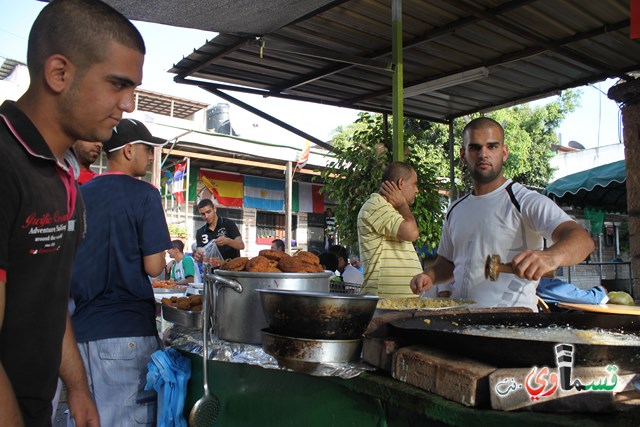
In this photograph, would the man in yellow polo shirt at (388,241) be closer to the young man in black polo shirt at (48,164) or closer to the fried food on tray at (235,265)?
the fried food on tray at (235,265)

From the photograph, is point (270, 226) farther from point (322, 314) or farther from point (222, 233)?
point (322, 314)

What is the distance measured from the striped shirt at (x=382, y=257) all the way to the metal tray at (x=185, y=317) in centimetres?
123

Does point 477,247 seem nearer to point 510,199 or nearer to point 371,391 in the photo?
point 510,199

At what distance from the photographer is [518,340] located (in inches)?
48.7

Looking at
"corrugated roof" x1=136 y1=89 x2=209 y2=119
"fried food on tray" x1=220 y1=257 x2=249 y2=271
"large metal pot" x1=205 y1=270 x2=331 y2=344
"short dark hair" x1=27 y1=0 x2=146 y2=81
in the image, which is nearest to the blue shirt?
"fried food on tray" x1=220 y1=257 x2=249 y2=271

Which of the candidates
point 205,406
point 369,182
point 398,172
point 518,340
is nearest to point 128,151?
point 205,406

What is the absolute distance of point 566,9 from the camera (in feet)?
15.6

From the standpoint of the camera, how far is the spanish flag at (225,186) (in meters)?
16.8

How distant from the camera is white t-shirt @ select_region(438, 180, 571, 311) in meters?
2.66

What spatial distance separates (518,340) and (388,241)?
2.25 meters

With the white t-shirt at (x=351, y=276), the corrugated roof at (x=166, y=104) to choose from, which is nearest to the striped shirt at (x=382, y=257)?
the white t-shirt at (x=351, y=276)

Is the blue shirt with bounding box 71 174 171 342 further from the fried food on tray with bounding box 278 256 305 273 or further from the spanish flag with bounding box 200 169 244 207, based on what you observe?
the spanish flag with bounding box 200 169 244 207

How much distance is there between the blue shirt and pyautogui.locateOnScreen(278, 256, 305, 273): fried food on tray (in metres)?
0.69

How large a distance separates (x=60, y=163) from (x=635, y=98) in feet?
18.0
